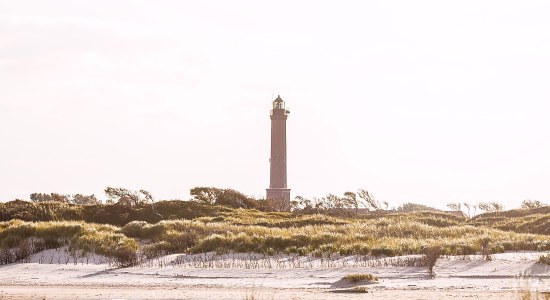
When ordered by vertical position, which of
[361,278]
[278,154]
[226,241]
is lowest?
[361,278]

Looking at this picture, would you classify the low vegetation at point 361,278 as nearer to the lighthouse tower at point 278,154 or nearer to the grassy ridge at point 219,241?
the grassy ridge at point 219,241


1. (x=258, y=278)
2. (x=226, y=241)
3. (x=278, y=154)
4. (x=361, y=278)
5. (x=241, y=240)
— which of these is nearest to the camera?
(x=361, y=278)

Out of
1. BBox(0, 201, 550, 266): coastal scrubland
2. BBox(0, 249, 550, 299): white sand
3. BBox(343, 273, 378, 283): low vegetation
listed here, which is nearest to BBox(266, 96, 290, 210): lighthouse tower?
BBox(0, 201, 550, 266): coastal scrubland

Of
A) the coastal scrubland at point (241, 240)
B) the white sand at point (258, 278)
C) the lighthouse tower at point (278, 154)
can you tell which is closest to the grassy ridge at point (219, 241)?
the coastal scrubland at point (241, 240)

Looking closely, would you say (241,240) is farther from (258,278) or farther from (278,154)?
(278,154)

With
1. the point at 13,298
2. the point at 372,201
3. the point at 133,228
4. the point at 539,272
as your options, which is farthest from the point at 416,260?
the point at 372,201

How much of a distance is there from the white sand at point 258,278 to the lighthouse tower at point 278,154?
51.0 meters

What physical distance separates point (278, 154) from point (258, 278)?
5742 cm

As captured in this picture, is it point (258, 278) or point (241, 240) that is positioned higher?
point (241, 240)

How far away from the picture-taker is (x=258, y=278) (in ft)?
76.4

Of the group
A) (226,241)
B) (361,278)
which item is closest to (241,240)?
(226,241)

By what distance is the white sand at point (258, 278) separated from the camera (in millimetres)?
19703

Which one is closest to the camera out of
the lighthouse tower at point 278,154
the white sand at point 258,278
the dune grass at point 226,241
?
the white sand at point 258,278

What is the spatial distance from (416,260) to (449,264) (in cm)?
103
